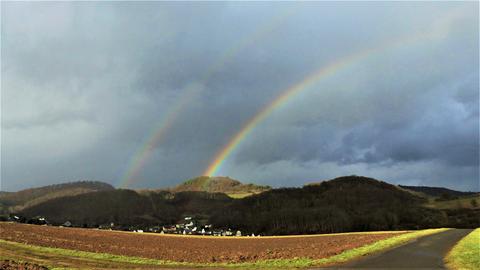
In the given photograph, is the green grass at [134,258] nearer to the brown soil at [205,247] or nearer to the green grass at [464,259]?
the brown soil at [205,247]

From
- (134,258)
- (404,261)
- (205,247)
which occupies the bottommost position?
(134,258)

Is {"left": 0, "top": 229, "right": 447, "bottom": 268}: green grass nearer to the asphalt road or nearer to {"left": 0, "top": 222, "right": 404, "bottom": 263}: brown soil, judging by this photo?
the asphalt road

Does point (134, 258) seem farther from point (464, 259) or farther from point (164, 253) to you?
point (464, 259)

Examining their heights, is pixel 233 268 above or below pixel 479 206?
below

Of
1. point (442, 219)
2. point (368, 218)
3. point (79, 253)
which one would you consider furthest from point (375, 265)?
point (368, 218)

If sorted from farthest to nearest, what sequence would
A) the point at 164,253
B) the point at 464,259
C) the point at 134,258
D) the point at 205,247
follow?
the point at 205,247 → the point at 164,253 → the point at 134,258 → the point at 464,259

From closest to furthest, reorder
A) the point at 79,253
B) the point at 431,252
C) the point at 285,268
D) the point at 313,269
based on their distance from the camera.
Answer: the point at 313,269
the point at 285,268
the point at 431,252
the point at 79,253

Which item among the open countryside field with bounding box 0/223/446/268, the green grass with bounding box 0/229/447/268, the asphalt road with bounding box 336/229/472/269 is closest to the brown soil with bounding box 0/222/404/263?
the open countryside field with bounding box 0/223/446/268

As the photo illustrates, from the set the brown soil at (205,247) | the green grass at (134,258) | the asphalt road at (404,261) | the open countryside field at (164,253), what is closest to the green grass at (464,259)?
the asphalt road at (404,261)

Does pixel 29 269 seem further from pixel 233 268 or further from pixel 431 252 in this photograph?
pixel 431 252

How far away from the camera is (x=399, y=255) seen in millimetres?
30500

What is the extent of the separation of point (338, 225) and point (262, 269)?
587 ft

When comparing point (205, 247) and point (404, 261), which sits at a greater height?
point (404, 261)

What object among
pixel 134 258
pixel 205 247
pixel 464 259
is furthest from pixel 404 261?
pixel 205 247
